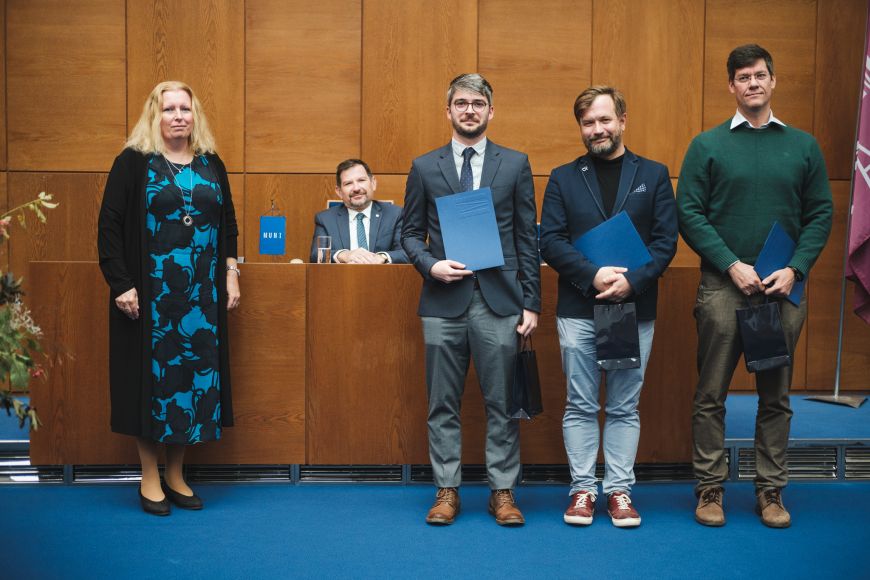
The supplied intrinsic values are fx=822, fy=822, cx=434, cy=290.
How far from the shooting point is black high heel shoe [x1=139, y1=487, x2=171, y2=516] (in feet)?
10.0

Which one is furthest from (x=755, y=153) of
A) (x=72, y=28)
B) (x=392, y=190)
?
(x=72, y=28)

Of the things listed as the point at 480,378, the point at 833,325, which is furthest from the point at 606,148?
the point at 833,325

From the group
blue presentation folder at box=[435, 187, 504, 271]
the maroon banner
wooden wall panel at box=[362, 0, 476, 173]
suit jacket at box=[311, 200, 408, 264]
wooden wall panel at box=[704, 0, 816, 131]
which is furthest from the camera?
wooden wall panel at box=[704, 0, 816, 131]

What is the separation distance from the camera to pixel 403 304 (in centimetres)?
347

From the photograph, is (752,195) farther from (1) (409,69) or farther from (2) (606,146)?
(1) (409,69)

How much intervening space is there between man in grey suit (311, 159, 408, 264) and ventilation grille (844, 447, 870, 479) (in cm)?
228

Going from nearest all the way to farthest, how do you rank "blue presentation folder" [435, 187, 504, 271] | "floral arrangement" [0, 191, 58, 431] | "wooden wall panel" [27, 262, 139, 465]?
"floral arrangement" [0, 191, 58, 431]
"blue presentation folder" [435, 187, 504, 271]
"wooden wall panel" [27, 262, 139, 465]

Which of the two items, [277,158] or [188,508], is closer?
[188,508]

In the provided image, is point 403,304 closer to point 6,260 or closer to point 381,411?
point 381,411

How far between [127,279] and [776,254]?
7.64 ft

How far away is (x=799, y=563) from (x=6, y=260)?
4.87 m

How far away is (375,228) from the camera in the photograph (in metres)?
4.23

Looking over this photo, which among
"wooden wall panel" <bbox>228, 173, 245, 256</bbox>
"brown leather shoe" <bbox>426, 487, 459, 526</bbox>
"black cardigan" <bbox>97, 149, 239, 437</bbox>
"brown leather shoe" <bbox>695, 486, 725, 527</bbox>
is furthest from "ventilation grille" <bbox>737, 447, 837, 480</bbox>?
"wooden wall panel" <bbox>228, 173, 245, 256</bbox>

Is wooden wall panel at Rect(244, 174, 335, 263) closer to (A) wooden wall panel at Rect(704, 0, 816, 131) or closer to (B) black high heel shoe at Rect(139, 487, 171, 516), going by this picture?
(B) black high heel shoe at Rect(139, 487, 171, 516)
